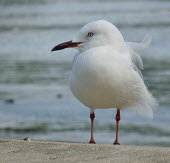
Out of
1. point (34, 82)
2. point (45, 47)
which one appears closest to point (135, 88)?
point (34, 82)

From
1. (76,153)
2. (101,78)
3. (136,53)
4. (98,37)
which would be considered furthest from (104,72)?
(76,153)

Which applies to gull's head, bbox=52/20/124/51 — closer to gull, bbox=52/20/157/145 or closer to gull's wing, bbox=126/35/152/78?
gull, bbox=52/20/157/145

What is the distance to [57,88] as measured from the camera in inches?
557

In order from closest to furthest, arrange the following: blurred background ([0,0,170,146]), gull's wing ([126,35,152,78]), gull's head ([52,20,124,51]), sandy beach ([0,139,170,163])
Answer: sandy beach ([0,139,170,163])
gull's head ([52,20,124,51])
gull's wing ([126,35,152,78])
blurred background ([0,0,170,146])

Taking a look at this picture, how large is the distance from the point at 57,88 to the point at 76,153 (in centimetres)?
894

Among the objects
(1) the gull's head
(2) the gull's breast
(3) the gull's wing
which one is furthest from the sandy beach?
(3) the gull's wing

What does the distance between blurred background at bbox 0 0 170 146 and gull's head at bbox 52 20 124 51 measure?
10.8 ft

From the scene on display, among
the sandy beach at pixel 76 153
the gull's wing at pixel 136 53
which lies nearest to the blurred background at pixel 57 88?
the gull's wing at pixel 136 53

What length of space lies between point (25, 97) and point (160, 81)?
2.95m

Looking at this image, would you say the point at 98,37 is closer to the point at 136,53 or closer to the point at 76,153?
the point at 136,53

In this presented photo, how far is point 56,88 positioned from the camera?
14133 millimetres

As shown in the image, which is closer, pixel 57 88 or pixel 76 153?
pixel 76 153

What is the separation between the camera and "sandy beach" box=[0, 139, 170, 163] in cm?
496

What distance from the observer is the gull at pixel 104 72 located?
6312 mm
